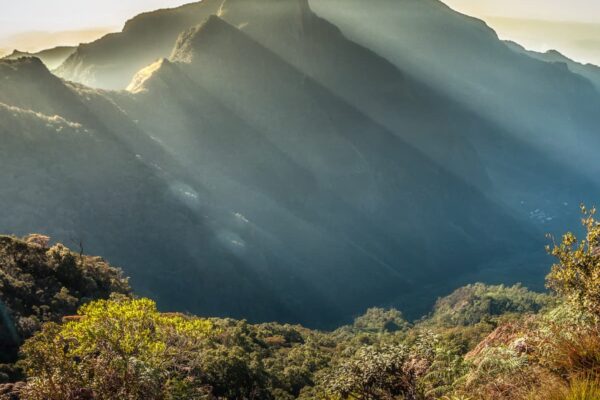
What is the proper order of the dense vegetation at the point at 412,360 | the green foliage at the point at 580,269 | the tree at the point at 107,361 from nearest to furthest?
the dense vegetation at the point at 412,360 → the green foliage at the point at 580,269 → the tree at the point at 107,361

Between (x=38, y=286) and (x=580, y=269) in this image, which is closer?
(x=580, y=269)

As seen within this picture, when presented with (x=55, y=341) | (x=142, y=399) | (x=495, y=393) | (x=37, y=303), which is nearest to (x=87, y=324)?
(x=55, y=341)

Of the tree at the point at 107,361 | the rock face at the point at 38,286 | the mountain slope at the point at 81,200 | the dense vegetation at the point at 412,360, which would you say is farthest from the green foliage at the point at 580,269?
the mountain slope at the point at 81,200

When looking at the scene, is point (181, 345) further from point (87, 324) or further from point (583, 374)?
point (583, 374)

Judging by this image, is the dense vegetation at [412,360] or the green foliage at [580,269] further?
the green foliage at [580,269]

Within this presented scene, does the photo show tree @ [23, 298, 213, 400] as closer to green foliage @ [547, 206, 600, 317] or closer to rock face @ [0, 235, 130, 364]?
green foliage @ [547, 206, 600, 317]

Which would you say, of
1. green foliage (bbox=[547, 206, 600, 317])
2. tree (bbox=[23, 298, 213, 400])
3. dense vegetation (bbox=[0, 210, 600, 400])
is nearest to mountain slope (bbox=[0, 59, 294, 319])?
tree (bbox=[23, 298, 213, 400])

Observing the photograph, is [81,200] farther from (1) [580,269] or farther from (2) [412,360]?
(1) [580,269]

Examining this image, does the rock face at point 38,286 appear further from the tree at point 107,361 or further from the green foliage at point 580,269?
the green foliage at point 580,269

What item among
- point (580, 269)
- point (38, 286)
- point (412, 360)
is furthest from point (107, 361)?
point (38, 286)

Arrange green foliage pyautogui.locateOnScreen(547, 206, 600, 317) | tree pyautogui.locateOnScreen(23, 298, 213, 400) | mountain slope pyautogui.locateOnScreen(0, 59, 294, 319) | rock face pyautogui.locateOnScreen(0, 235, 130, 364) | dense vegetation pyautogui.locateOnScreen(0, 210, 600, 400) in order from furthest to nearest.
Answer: mountain slope pyautogui.locateOnScreen(0, 59, 294, 319) → rock face pyautogui.locateOnScreen(0, 235, 130, 364) → tree pyautogui.locateOnScreen(23, 298, 213, 400) → green foliage pyautogui.locateOnScreen(547, 206, 600, 317) → dense vegetation pyautogui.locateOnScreen(0, 210, 600, 400)

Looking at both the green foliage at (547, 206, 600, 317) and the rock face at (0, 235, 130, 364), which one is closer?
the green foliage at (547, 206, 600, 317)

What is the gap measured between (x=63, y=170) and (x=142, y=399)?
595 feet

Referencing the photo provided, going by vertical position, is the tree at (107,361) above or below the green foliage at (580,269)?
below
